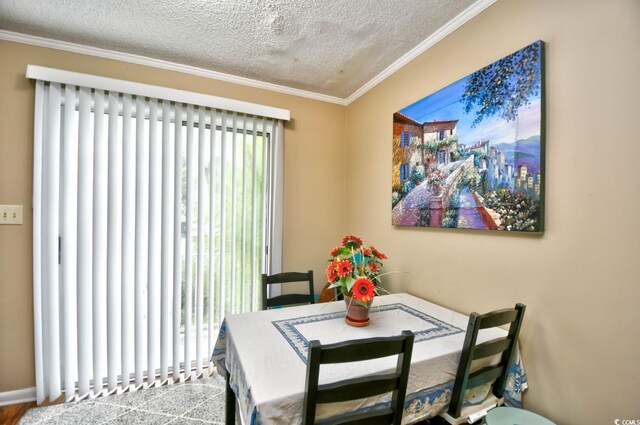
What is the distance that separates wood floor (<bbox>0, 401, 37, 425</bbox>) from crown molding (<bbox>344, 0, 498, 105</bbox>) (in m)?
3.42

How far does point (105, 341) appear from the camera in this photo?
81.9 inches

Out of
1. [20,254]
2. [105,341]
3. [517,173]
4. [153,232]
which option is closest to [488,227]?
[517,173]

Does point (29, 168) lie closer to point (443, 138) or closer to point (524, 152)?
point (443, 138)

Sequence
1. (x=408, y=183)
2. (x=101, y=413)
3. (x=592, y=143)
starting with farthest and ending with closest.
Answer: (x=408, y=183)
(x=101, y=413)
(x=592, y=143)

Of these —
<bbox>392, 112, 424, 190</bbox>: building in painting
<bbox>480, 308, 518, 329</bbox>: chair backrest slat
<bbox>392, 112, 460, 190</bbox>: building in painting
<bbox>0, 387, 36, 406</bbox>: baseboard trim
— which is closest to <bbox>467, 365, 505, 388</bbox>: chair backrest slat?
<bbox>480, 308, 518, 329</bbox>: chair backrest slat

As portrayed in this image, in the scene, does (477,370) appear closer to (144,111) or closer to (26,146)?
(144,111)

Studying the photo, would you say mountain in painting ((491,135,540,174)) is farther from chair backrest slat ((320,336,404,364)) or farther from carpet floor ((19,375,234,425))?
carpet floor ((19,375,234,425))

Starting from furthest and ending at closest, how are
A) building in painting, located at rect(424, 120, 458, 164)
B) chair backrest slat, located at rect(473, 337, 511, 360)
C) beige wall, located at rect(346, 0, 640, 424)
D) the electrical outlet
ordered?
the electrical outlet → building in painting, located at rect(424, 120, 458, 164) → chair backrest slat, located at rect(473, 337, 511, 360) → beige wall, located at rect(346, 0, 640, 424)

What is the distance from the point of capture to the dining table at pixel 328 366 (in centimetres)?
98

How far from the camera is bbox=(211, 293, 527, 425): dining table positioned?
3.21 feet

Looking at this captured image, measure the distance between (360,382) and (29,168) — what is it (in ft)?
8.09

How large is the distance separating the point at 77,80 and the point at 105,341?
5.99 feet

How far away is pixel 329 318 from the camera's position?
1.60 meters

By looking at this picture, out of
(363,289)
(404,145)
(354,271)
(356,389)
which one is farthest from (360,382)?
(404,145)
